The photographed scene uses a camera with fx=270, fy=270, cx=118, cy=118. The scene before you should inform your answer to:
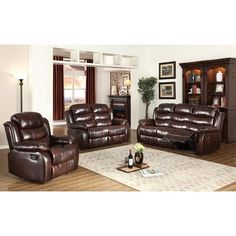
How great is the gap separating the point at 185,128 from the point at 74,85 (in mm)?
6225

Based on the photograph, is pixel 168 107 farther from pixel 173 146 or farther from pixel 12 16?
pixel 12 16

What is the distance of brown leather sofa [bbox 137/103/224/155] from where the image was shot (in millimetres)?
5461

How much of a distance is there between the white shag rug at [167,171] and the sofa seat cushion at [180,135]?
13.1 inches

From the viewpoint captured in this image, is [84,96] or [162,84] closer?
[162,84]

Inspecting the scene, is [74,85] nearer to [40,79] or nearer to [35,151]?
[40,79]

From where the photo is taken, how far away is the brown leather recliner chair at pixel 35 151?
3736 mm

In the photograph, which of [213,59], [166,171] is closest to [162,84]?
[213,59]

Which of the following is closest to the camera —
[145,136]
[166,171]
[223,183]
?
[223,183]

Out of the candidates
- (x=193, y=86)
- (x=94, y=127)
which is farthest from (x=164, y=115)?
(x=94, y=127)

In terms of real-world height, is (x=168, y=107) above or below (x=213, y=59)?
below

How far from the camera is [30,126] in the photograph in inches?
175

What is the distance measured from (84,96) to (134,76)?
10.2 ft

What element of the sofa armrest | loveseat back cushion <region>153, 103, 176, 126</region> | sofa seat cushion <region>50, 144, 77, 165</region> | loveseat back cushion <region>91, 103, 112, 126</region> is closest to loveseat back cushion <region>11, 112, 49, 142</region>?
sofa seat cushion <region>50, 144, 77, 165</region>
